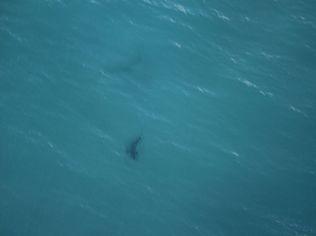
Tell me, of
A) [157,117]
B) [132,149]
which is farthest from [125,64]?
[132,149]

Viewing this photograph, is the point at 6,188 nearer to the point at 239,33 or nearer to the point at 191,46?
the point at 191,46

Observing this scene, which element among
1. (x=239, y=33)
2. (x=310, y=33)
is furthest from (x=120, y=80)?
(x=310, y=33)

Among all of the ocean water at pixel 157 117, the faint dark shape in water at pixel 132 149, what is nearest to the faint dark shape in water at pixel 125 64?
the ocean water at pixel 157 117

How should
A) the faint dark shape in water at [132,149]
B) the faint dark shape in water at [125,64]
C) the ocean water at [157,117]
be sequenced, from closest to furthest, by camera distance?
the ocean water at [157,117], the faint dark shape in water at [132,149], the faint dark shape in water at [125,64]

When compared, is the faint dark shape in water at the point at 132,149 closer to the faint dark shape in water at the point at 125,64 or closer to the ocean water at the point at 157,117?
the ocean water at the point at 157,117

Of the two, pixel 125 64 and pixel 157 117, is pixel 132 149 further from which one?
pixel 125 64

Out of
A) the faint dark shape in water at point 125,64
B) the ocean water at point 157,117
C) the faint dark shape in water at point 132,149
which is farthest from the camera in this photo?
the faint dark shape in water at point 125,64

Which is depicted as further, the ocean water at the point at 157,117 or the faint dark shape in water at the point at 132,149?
the faint dark shape in water at the point at 132,149

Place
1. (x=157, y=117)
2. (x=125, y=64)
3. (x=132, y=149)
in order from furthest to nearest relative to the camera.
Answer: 1. (x=125, y=64)
2. (x=157, y=117)
3. (x=132, y=149)
